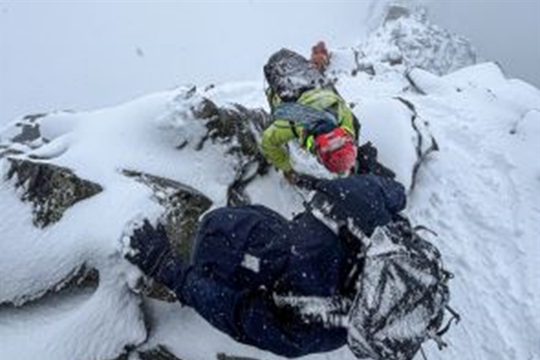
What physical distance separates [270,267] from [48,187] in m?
3.01

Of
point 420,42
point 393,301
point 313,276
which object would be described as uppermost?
point 393,301

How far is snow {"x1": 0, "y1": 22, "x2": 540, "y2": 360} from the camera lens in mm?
6020

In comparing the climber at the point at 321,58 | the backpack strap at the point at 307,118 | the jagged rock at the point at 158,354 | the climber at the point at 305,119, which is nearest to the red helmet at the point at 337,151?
the climber at the point at 305,119

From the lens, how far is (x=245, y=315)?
5000 millimetres

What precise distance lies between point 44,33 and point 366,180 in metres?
38.8

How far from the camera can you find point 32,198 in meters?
6.67

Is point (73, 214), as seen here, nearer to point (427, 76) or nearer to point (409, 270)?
point (409, 270)

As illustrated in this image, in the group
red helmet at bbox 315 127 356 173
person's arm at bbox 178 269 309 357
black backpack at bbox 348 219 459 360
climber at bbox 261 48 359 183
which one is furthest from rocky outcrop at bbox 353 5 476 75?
black backpack at bbox 348 219 459 360

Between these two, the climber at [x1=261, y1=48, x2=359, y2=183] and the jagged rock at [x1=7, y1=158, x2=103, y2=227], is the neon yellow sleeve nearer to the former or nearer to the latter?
the climber at [x1=261, y1=48, x2=359, y2=183]

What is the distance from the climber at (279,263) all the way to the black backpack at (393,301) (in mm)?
250

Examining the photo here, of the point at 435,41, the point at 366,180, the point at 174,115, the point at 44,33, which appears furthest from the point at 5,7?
the point at 366,180

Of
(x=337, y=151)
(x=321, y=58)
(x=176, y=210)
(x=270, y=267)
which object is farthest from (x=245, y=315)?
(x=321, y=58)

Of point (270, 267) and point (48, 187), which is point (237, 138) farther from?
point (270, 267)

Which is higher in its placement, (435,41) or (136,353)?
(136,353)
